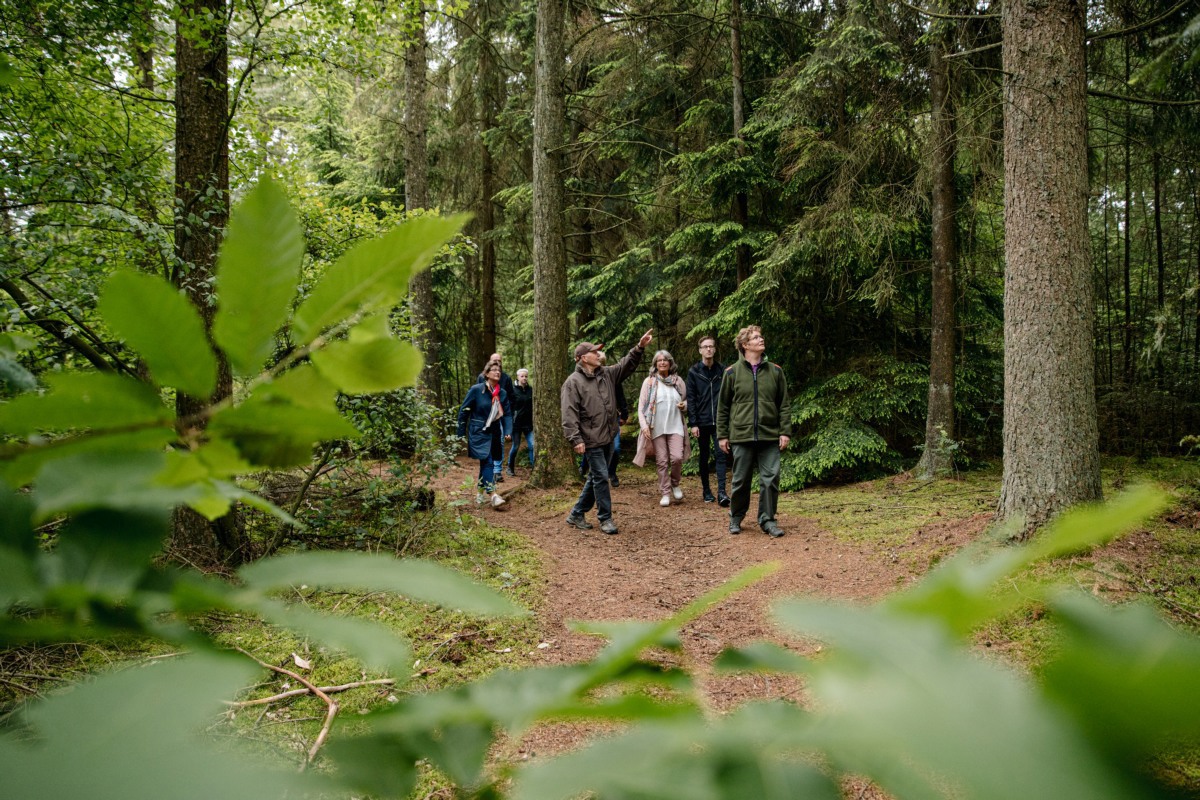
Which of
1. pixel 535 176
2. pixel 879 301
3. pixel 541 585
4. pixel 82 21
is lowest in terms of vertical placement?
pixel 541 585

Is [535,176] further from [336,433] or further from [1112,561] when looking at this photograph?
[336,433]

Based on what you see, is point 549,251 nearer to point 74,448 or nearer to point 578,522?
point 578,522

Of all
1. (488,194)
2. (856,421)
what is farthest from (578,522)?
(488,194)

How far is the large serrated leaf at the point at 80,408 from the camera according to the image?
0.35m

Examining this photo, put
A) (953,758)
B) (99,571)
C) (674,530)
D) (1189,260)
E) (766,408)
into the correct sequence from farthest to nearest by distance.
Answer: (1189,260) < (674,530) < (766,408) < (99,571) < (953,758)

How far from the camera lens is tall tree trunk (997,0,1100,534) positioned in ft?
14.2

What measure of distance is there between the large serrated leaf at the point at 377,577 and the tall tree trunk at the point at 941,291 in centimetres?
931

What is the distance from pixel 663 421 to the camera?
8.45 meters

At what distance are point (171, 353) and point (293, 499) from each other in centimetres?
557

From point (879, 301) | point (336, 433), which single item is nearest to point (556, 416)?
point (879, 301)

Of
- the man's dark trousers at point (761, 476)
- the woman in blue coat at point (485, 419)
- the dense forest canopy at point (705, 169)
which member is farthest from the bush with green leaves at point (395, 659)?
the woman in blue coat at point (485, 419)

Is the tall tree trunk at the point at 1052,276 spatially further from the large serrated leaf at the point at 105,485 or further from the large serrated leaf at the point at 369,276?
the large serrated leaf at the point at 105,485

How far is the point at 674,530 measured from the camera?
710 cm

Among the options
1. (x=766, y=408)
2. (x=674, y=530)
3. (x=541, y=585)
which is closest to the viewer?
(x=541, y=585)
